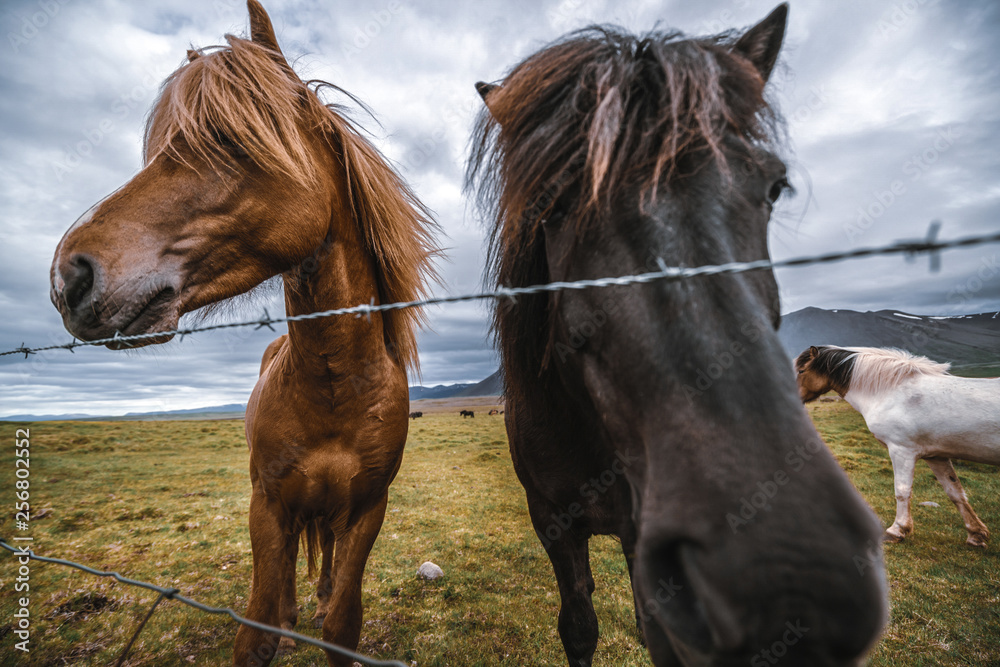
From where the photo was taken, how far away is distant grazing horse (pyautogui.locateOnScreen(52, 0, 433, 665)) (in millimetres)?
1593

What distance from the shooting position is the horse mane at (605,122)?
1166 mm

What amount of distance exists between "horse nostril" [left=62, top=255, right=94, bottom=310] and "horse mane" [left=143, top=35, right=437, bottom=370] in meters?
0.57

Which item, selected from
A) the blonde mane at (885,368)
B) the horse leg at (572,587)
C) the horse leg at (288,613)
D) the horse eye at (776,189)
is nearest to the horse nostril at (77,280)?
the horse leg at (572,587)

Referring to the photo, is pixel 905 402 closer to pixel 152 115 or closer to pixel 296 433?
pixel 296 433

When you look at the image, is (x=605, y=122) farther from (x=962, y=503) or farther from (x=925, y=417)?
(x=962, y=503)

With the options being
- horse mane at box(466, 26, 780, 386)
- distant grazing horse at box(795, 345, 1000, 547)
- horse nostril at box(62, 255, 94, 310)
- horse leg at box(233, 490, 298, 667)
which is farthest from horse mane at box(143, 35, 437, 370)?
distant grazing horse at box(795, 345, 1000, 547)

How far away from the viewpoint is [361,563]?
235cm

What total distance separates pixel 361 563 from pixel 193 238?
1.89 m

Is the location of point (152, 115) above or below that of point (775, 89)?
above

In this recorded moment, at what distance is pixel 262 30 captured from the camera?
6.91 ft

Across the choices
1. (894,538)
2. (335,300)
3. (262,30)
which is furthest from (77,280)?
(894,538)

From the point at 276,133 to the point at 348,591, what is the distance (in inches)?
93.3

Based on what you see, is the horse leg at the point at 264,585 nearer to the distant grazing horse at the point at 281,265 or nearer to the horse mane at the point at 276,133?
the distant grazing horse at the point at 281,265

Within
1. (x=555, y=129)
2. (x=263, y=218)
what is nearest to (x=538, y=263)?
(x=555, y=129)
